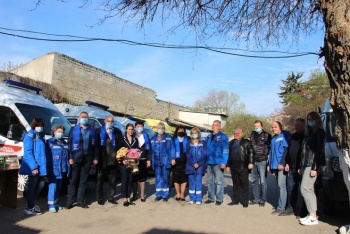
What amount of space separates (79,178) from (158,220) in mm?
2147

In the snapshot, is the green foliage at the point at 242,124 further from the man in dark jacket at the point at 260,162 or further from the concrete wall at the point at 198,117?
the man in dark jacket at the point at 260,162

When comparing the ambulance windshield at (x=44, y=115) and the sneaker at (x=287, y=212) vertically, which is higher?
the ambulance windshield at (x=44, y=115)

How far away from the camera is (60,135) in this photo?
25.5 feet

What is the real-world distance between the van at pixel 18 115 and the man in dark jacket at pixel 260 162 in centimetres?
487

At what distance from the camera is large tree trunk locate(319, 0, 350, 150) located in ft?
15.1

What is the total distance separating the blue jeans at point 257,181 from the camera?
8.55m

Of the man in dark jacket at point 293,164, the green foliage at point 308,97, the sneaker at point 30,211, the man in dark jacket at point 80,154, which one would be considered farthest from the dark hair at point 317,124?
the green foliage at point 308,97

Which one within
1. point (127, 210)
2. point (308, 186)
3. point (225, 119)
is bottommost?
point (127, 210)

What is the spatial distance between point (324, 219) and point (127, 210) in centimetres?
385

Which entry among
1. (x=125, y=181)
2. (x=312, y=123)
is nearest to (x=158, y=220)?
(x=125, y=181)

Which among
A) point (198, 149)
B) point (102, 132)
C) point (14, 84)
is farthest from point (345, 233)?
point (14, 84)

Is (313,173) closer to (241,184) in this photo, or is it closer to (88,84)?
(241,184)

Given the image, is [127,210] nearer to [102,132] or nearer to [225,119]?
[102,132]

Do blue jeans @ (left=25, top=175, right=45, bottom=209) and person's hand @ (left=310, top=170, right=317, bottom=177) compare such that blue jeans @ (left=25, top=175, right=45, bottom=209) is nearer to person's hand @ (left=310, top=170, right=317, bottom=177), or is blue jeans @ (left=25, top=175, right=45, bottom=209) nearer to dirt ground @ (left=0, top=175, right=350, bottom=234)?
dirt ground @ (left=0, top=175, right=350, bottom=234)
